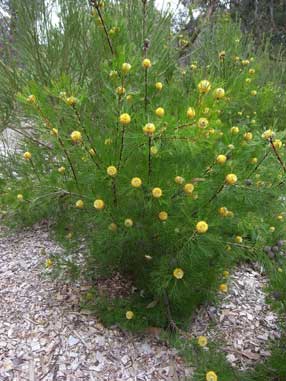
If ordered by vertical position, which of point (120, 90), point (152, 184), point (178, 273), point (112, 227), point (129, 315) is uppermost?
point (120, 90)

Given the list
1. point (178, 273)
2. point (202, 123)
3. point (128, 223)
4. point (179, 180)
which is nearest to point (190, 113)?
point (202, 123)

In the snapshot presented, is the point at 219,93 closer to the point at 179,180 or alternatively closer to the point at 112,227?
the point at 179,180

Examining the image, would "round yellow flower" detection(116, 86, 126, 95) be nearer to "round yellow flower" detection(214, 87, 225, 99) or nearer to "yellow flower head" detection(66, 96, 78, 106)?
"yellow flower head" detection(66, 96, 78, 106)

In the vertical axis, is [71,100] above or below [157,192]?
above

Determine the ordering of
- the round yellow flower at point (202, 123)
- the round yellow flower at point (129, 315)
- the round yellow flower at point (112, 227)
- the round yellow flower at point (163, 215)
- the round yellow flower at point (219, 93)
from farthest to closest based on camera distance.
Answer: the round yellow flower at point (129, 315) → the round yellow flower at point (112, 227) → the round yellow flower at point (163, 215) → the round yellow flower at point (219, 93) → the round yellow flower at point (202, 123)

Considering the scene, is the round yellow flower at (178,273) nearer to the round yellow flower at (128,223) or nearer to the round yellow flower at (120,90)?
the round yellow flower at (128,223)

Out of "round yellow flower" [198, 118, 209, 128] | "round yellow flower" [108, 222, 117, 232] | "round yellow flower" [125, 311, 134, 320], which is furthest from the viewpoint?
"round yellow flower" [125, 311, 134, 320]

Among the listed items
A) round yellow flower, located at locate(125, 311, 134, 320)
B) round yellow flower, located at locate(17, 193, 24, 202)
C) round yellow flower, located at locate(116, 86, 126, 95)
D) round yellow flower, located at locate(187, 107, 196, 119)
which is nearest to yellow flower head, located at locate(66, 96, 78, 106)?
round yellow flower, located at locate(116, 86, 126, 95)

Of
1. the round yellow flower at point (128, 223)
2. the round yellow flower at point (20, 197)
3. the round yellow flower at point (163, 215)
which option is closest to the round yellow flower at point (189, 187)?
the round yellow flower at point (163, 215)

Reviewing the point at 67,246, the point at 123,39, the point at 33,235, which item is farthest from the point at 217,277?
the point at 33,235

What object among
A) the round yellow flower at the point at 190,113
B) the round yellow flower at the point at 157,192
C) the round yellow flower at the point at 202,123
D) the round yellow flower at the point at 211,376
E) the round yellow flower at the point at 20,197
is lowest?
→ the round yellow flower at the point at 211,376

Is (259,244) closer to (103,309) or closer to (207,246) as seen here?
(207,246)

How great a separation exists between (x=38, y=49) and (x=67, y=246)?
1570mm

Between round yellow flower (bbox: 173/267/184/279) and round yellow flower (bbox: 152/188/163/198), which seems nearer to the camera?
round yellow flower (bbox: 152/188/163/198)
